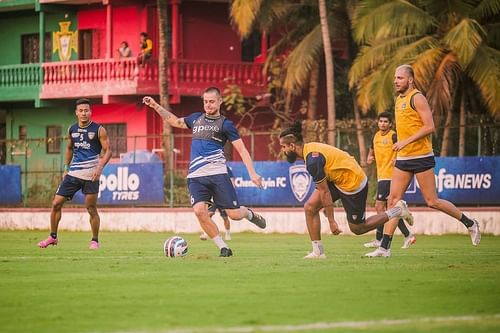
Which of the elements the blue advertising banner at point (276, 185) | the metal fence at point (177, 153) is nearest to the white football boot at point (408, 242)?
the metal fence at point (177, 153)

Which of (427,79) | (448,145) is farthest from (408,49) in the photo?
(448,145)

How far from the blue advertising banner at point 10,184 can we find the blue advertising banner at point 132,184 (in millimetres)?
2920

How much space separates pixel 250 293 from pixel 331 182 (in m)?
4.01

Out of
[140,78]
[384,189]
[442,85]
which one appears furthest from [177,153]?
[384,189]

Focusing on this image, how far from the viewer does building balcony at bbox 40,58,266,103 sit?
130 feet

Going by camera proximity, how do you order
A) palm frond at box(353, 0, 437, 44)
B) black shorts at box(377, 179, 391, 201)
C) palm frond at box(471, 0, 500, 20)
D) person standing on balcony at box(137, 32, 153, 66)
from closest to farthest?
black shorts at box(377, 179, 391, 201) < palm frond at box(471, 0, 500, 20) < palm frond at box(353, 0, 437, 44) < person standing on balcony at box(137, 32, 153, 66)

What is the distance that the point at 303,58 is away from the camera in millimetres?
36281

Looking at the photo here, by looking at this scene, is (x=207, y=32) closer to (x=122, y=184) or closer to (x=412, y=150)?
(x=122, y=184)

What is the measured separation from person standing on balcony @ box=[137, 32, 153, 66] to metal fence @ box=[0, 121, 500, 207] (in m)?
3.39

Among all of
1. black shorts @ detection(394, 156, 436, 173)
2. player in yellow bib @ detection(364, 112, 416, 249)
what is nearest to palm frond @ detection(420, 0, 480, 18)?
player in yellow bib @ detection(364, 112, 416, 249)

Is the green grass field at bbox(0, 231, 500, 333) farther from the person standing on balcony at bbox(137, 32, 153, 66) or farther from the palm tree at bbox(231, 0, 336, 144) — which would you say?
the person standing on balcony at bbox(137, 32, 153, 66)

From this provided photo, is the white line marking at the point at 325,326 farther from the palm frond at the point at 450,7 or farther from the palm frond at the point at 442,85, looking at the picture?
the palm frond at the point at 450,7

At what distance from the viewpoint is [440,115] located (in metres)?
31.4

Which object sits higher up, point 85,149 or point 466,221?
point 85,149
